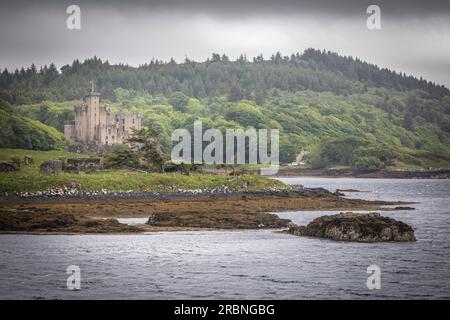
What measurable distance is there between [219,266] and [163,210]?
33.2 metres

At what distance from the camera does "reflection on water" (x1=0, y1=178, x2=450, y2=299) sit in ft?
151

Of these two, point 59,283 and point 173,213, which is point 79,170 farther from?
point 59,283

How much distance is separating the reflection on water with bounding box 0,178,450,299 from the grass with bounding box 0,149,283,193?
3325 cm

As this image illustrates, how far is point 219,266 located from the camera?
54.2m

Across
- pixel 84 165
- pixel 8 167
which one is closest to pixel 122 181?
pixel 84 165

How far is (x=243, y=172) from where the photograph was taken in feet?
432

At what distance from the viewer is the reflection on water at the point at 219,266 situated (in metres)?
45.9

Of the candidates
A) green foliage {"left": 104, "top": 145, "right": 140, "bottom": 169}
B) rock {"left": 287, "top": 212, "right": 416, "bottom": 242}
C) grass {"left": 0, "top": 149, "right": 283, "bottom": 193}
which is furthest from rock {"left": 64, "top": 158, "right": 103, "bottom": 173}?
rock {"left": 287, "top": 212, "right": 416, "bottom": 242}

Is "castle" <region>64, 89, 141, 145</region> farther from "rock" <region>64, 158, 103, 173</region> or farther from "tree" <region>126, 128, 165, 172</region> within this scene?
"rock" <region>64, 158, 103, 173</region>

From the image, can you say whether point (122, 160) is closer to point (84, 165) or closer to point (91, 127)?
point (84, 165)

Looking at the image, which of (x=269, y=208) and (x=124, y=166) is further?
(x=124, y=166)

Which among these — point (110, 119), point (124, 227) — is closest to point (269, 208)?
point (124, 227)
